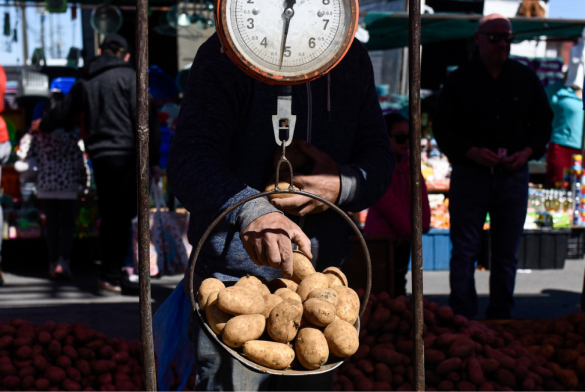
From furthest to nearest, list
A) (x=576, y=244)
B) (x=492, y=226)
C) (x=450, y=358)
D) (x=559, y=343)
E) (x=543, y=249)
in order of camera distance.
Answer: (x=576, y=244), (x=543, y=249), (x=492, y=226), (x=559, y=343), (x=450, y=358)

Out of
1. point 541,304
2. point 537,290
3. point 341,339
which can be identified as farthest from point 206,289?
point 537,290

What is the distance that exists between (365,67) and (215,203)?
1.96ft

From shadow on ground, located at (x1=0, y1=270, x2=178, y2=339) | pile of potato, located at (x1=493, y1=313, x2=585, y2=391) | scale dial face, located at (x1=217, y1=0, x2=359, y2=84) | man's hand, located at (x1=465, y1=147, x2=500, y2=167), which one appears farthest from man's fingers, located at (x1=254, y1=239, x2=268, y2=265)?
shadow on ground, located at (x1=0, y1=270, x2=178, y2=339)

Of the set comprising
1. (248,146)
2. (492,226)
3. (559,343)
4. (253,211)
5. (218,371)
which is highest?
(248,146)

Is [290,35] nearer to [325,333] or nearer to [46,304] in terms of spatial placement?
[325,333]

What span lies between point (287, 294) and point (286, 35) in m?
0.54

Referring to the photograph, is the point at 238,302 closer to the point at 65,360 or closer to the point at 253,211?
the point at 253,211

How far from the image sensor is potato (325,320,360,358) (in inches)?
47.0

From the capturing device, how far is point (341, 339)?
1.19 metres

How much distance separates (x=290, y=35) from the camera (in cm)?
116

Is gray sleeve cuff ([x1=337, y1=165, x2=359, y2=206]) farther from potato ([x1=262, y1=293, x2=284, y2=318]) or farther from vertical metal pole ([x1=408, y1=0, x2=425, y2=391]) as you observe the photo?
potato ([x1=262, y1=293, x2=284, y2=318])

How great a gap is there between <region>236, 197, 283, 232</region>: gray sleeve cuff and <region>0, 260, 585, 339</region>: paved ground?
2.48 m

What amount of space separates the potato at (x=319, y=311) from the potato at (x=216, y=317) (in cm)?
16

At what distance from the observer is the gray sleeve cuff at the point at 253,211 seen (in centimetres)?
126
